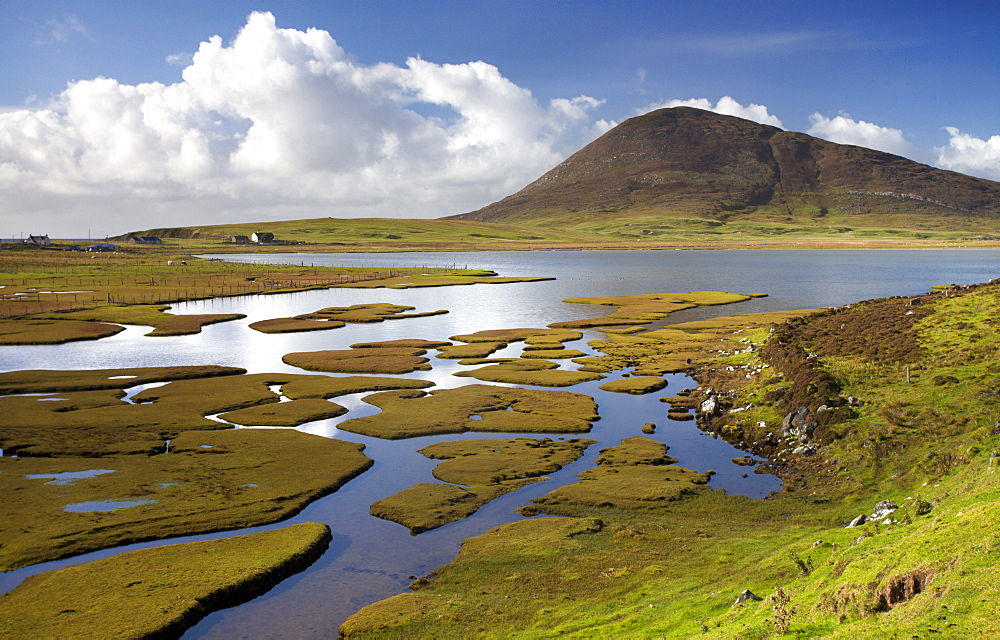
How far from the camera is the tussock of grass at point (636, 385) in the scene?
48.7 meters

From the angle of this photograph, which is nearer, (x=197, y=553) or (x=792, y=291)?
(x=197, y=553)

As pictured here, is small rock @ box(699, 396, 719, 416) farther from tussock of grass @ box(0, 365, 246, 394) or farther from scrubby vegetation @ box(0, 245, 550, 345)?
scrubby vegetation @ box(0, 245, 550, 345)

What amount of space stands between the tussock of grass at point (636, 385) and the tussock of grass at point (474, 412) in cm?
372

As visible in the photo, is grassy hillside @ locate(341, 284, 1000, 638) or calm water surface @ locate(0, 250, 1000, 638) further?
calm water surface @ locate(0, 250, 1000, 638)

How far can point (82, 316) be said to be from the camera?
89125mm

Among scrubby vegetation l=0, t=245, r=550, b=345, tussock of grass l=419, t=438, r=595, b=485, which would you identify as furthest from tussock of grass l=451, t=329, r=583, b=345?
tussock of grass l=419, t=438, r=595, b=485

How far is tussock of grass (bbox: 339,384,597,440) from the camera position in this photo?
128 ft

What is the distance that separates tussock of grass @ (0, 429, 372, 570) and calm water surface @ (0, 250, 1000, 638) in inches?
36.3

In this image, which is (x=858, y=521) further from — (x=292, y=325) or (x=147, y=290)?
(x=147, y=290)

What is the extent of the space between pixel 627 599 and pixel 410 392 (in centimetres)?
3076

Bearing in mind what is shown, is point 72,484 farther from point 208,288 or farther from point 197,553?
point 208,288

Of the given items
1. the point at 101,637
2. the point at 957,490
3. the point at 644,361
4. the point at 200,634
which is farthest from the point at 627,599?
the point at 644,361

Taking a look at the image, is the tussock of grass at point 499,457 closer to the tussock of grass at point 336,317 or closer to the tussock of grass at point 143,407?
the tussock of grass at point 143,407

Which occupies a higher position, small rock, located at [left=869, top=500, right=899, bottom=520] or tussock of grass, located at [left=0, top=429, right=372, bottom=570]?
small rock, located at [left=869, top=500, right=899, bottom=520]
